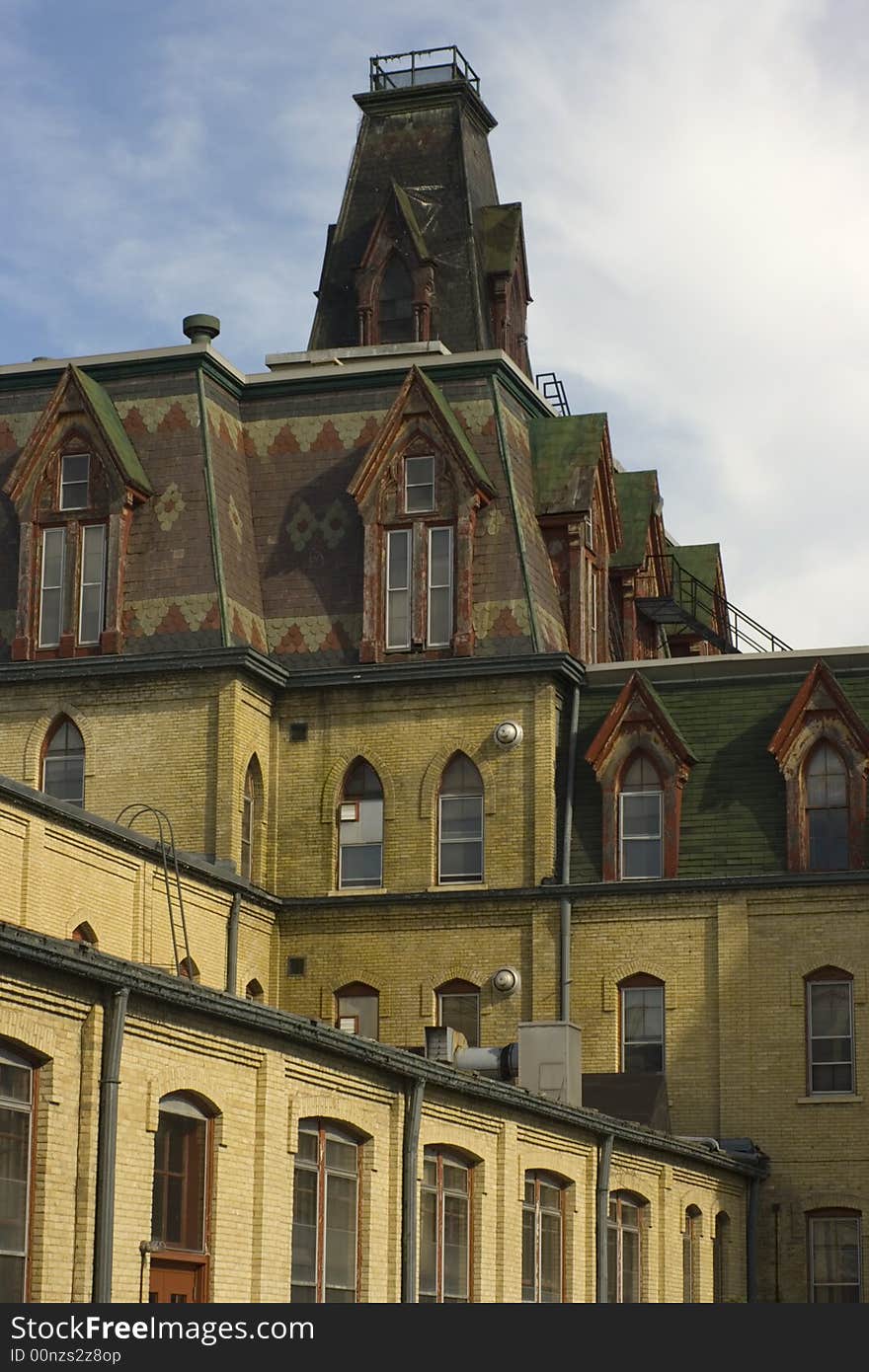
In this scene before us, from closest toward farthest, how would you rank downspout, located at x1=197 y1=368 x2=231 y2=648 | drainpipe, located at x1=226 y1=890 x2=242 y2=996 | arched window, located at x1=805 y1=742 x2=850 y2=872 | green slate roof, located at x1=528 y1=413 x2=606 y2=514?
1. drainpipe, located at x1=226 y1=890 x2=242 y2=996
2. arched window, located at x1=805 y1=742 x2=850 y2=872
3. downspout, located at x1=197 y1=368 x2=231 y2=648
4. green slate roof, located at x1=528 y1=413 x2=606 y2=514

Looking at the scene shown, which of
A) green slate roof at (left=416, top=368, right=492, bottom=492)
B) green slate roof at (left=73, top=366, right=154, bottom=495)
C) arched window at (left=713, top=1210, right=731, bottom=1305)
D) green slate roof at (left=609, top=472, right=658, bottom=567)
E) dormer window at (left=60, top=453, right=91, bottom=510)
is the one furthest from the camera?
green slate roof at (left=609, top=472, right=658, bottom=567)

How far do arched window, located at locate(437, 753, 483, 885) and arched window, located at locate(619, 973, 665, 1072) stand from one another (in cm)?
378

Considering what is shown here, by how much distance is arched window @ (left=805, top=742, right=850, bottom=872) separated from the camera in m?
48.6

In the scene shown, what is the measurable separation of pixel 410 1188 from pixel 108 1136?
7.58 meters

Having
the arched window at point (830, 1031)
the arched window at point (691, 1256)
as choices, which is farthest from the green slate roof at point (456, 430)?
the arched window at point (691, 1256)

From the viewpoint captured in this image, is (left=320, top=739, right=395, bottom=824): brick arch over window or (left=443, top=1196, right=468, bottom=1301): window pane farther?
(left=320, top=739, right=395, bottom=824): brick arch over window

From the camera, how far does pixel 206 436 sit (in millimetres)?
50656

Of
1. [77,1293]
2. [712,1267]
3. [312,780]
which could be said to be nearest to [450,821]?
[312,780]

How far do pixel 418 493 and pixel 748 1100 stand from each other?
13.5 meters

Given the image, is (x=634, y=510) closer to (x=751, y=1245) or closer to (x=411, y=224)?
(x=411, y=224)

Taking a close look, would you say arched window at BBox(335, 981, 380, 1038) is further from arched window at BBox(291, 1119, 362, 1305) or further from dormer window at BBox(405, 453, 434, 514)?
arched window at BBox(291, 1119, 362, 1305)

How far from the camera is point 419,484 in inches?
2003

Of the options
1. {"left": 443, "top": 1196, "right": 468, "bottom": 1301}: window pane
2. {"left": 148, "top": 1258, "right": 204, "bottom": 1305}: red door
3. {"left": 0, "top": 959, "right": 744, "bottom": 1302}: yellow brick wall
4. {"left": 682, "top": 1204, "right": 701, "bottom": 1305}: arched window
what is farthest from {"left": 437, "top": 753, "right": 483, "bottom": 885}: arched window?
{"left": 148, "top": 1258, "right": 204, "bottom": 1305}: red door

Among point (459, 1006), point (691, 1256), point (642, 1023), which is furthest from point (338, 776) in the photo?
point (691, 1256)
